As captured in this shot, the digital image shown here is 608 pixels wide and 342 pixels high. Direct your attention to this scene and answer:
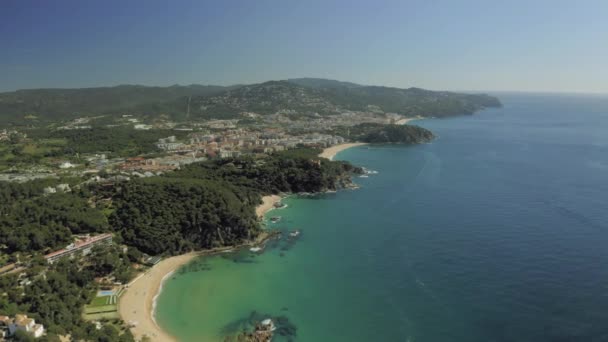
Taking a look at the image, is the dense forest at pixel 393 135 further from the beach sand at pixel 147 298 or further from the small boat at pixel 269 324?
the small boat at pixel 269 324

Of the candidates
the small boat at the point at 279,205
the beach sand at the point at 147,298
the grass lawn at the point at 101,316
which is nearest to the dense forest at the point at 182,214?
the beach sand at the point at 147,298

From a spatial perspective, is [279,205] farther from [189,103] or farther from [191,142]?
[189,103]

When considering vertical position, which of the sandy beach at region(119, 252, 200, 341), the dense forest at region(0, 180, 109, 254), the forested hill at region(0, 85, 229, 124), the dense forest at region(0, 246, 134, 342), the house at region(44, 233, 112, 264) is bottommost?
the sandy beach at region(119, 252, 200, 341)

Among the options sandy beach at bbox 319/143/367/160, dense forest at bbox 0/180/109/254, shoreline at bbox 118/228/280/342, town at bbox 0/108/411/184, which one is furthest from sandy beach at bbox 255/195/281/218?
sandy beach at bbox 319/143/367/160

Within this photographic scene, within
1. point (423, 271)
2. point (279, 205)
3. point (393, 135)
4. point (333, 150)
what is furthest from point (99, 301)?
point (393, 135)

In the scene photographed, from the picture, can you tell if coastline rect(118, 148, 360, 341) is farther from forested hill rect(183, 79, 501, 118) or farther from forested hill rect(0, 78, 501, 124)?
forested hill rect(183, 79, 501, 118)

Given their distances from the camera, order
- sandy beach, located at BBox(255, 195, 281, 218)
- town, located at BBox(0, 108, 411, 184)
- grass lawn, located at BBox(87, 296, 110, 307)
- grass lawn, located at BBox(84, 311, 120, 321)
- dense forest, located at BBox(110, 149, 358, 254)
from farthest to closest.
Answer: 1. town, located at BBox(0, 108, 411, 184)
2. sandy beach, located at BBox(255, 195, 281, 218)
3. dense forest, located at BBox(110, 149, 358, 254)
4. grass lawn, located at BBox(87, 296, 110, 307)
5. grass lawn, located at BBox(84, 311, 120, 321)
